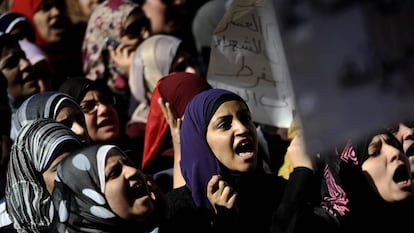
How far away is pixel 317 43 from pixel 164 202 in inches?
63.6

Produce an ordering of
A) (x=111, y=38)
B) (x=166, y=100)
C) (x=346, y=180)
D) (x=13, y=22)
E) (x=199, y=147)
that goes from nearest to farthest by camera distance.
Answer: (x=346, y=180) < (x=199, y=147) < (x=166, y=100) < (x=13, y=22) < (x=111, y=38)

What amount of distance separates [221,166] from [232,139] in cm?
11

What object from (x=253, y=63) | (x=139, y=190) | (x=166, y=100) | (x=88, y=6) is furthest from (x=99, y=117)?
(x=88, y=6)

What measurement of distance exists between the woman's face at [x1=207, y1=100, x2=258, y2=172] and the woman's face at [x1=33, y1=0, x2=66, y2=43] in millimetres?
2403

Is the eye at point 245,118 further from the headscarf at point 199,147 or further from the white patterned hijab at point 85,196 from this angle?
the white patterned hijab at point 85,196

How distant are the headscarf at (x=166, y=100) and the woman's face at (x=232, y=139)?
2.02ft

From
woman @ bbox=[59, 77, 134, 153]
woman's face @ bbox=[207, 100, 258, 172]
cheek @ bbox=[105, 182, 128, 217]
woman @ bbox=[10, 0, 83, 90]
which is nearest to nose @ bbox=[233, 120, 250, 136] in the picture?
woman's face @ bbox=[207, 100, 258, 172]

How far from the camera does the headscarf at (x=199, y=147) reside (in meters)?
4.49

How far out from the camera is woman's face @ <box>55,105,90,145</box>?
4.83 meters

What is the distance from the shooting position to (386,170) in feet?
14.6

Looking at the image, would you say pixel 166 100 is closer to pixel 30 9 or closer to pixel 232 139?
pixel 232 139

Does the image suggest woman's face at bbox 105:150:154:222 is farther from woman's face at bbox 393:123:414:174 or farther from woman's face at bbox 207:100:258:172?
woman's face at bbox 393:123:414:174

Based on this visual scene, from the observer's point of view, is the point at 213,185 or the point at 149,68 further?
the point at 149,68

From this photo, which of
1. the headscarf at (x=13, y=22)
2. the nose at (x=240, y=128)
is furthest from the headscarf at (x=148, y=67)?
the nose at (x=240, y=128)
